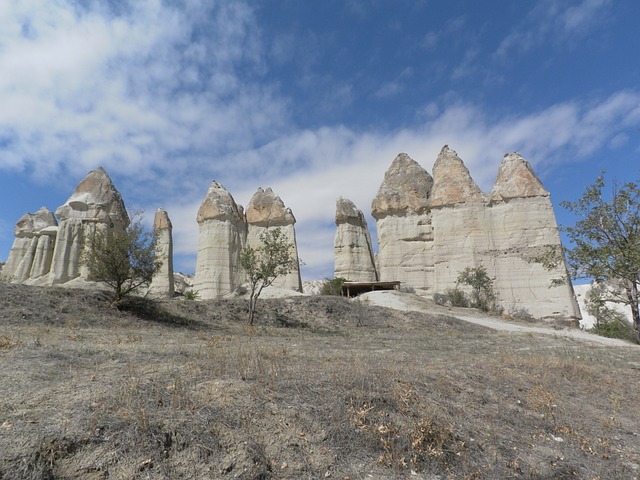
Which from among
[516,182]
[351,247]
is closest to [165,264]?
[351,247]

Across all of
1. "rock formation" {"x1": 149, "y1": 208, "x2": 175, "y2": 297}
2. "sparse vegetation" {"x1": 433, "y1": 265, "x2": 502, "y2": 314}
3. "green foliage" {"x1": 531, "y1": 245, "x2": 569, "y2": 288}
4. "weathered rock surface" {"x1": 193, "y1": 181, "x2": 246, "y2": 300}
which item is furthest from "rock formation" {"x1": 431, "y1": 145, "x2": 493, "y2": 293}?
"rock formation" {"x1": 149, "y1": 208, "x2": 175, "y2": 297}

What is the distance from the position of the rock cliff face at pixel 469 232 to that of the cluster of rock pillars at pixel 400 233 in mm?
87

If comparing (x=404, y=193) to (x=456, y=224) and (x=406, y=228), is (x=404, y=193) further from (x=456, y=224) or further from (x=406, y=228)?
(x=456, y=224)

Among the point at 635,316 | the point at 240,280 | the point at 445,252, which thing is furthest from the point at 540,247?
the point at 240,280

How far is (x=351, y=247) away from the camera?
4094cm

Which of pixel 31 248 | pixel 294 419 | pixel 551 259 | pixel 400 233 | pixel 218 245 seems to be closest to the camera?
pixel 294 419

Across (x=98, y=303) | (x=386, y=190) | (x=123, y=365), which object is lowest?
(x=123, y=365)

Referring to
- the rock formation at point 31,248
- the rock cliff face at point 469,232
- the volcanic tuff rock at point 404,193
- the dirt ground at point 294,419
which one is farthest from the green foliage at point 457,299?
the rock formation at point 31,248

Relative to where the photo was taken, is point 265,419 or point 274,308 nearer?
point 265,419

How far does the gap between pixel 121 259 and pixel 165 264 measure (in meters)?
20.0

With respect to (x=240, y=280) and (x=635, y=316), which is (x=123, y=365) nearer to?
(x=635, y=316)

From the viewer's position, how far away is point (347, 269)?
40000 millimetres

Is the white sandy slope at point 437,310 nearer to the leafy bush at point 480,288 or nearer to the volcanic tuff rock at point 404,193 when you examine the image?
the leafy bush at point 480,288

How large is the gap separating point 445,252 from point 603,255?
25.9m
